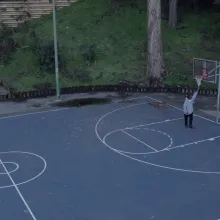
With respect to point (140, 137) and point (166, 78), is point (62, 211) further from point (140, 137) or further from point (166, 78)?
point (166, 78)

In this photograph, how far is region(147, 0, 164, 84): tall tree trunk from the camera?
24.5m

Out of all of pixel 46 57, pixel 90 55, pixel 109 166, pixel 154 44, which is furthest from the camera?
pixel 90 55

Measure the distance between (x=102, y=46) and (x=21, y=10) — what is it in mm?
7709

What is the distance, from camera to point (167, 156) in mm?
15406

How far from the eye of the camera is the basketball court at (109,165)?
11914 millimetres

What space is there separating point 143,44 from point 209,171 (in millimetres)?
16590

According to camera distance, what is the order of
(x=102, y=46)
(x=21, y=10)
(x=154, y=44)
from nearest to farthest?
1. (x=154, y=44)
2. (x=102, y=46)
3. (x=21, y=10)

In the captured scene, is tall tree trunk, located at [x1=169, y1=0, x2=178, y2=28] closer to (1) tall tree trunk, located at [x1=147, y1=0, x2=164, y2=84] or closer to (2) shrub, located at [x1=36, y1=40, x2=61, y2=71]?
(1) tall tree trunk, located at [x1=147, y1=0, x2=164, y2=84]

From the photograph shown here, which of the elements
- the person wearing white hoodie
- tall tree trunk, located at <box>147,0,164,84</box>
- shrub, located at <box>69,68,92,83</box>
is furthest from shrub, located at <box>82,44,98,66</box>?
the person wearing white hoodie

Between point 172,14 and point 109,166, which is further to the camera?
point 172,14

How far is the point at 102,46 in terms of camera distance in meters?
29.2

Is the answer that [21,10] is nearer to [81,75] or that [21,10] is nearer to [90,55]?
[90,55]

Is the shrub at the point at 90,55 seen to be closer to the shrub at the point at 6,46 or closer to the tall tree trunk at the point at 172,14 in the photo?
the shrub at the point at 6,46

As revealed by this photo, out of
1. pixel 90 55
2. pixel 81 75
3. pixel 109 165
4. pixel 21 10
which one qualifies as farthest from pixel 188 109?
pixel 21 10
